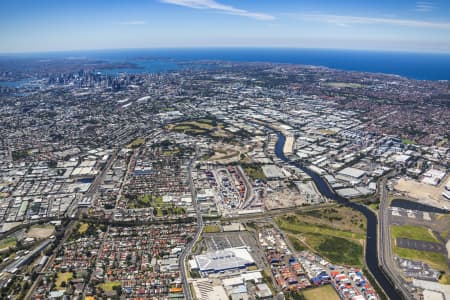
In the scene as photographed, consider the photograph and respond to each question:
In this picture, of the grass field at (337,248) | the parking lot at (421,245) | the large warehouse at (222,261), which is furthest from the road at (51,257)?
the parking lot at (421,245)

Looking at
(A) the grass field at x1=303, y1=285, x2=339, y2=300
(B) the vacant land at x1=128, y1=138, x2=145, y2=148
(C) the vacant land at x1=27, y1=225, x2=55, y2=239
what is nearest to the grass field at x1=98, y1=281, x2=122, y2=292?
(C) the vacant land at x1=27, y1=225, x2=55, y2=239

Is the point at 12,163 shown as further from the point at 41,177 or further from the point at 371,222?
the point at 371,222

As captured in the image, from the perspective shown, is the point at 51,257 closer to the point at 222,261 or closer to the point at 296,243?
the point at 222,261

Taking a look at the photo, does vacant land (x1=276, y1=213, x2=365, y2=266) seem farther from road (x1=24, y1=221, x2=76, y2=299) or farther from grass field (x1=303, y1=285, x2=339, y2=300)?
road (x1=24, y1=221, x2=76, y2=299)

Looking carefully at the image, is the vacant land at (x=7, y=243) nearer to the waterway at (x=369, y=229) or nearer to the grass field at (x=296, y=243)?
the grass field at (x=296, y=243)

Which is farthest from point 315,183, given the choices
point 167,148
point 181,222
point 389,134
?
point 389,134

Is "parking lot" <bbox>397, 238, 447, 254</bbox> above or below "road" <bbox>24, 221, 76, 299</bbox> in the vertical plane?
above
